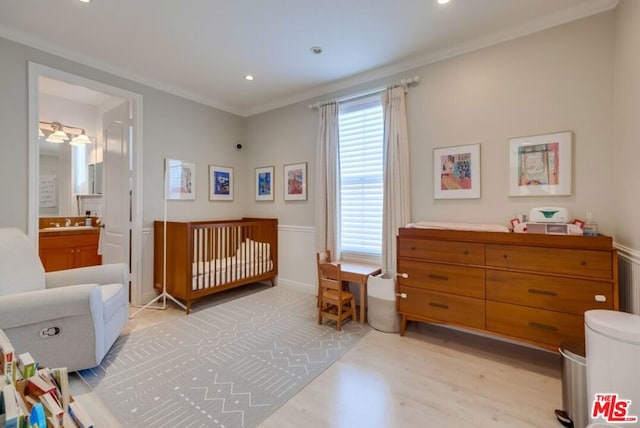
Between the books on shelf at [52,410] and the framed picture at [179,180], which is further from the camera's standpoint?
the framed picture at [179,180]

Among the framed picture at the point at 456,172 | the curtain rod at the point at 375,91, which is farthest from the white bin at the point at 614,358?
the curtain rod at the point at 375,91

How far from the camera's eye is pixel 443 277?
244cm

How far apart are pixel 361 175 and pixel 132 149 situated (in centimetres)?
272

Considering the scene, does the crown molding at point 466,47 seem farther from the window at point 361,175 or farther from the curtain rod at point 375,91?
the window at point 361,175

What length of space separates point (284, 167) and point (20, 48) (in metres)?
2.81

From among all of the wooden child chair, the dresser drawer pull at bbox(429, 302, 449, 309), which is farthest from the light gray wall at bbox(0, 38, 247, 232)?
the dresser drawer pull at bbox(429, 302, 449, 309)

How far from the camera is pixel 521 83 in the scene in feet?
8.11

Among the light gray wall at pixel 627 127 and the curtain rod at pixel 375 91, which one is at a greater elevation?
the curtain rod at pixel 375 91

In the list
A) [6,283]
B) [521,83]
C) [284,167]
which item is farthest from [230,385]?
[521,83]

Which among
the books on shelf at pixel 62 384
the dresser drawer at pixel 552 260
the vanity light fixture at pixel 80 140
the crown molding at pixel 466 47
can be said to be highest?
the crown molding at pixel 466 47

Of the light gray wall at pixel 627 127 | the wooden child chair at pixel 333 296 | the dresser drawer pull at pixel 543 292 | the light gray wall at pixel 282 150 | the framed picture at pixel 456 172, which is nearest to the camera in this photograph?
the light gray wall at pixel 627 127

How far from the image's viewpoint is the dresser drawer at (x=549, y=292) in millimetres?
1864

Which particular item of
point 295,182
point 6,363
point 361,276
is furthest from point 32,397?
point 295,182

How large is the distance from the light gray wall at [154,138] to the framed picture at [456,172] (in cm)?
303
